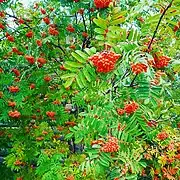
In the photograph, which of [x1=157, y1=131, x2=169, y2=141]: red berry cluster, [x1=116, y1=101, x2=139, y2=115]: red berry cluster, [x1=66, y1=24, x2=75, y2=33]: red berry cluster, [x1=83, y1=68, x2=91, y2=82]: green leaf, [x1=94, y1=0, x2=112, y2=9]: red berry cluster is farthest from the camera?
[x1=66, y1=24, x2=75, y2=33]: red berry cluster

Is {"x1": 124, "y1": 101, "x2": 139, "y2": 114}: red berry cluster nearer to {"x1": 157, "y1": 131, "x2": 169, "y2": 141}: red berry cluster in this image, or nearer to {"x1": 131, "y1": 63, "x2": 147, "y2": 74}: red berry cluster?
{"x1": 131, "y1": 63, "x2": 147, "y2": 74}: red berry cluster

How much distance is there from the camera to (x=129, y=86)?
1672mm

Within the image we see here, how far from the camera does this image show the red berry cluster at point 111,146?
1.50 m

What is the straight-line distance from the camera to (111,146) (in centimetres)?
150

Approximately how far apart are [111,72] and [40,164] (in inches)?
56.5

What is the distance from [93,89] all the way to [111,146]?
38 cm

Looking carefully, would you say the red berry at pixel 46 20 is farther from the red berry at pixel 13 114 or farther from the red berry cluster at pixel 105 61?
the red berry cluster at pixel 105 61

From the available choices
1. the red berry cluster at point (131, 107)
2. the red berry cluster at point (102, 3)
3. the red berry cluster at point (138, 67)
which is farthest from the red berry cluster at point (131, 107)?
the red berry cluster at point (102, 3)

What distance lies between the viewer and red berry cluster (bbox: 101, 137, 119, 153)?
1.50 meters

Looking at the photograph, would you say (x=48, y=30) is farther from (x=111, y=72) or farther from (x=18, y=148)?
(x=111, y=72)

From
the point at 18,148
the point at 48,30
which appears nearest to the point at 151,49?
the point at 48,30

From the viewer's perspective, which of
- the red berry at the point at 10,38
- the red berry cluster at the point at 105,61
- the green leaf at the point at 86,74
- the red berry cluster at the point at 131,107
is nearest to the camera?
the red berry cluster at the point at 105,61

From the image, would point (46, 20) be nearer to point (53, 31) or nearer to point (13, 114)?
point (53, 31)

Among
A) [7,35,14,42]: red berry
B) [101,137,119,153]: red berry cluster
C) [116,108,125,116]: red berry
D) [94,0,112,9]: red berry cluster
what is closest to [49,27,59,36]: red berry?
[7,35,14,42]: red berry
